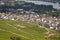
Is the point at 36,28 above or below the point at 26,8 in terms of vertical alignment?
below

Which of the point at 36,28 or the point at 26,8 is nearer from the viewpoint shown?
the point at 36,28

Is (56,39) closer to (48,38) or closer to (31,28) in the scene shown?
(48,38)

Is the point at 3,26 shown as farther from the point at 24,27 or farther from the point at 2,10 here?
the point at 2,10

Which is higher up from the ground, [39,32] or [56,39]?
[39,32]

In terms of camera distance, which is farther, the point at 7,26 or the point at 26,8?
the point at 26,8

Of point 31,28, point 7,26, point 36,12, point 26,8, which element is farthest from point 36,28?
point 26,8

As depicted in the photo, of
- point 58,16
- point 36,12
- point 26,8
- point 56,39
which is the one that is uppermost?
point 26,8

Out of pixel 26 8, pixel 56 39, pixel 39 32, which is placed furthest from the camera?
pixel 26 8

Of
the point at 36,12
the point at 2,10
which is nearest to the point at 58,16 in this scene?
the point at 36,12

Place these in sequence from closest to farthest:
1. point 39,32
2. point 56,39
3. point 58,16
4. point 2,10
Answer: point 56,39 < point 39,32 < point 58,16 < point 2,10
